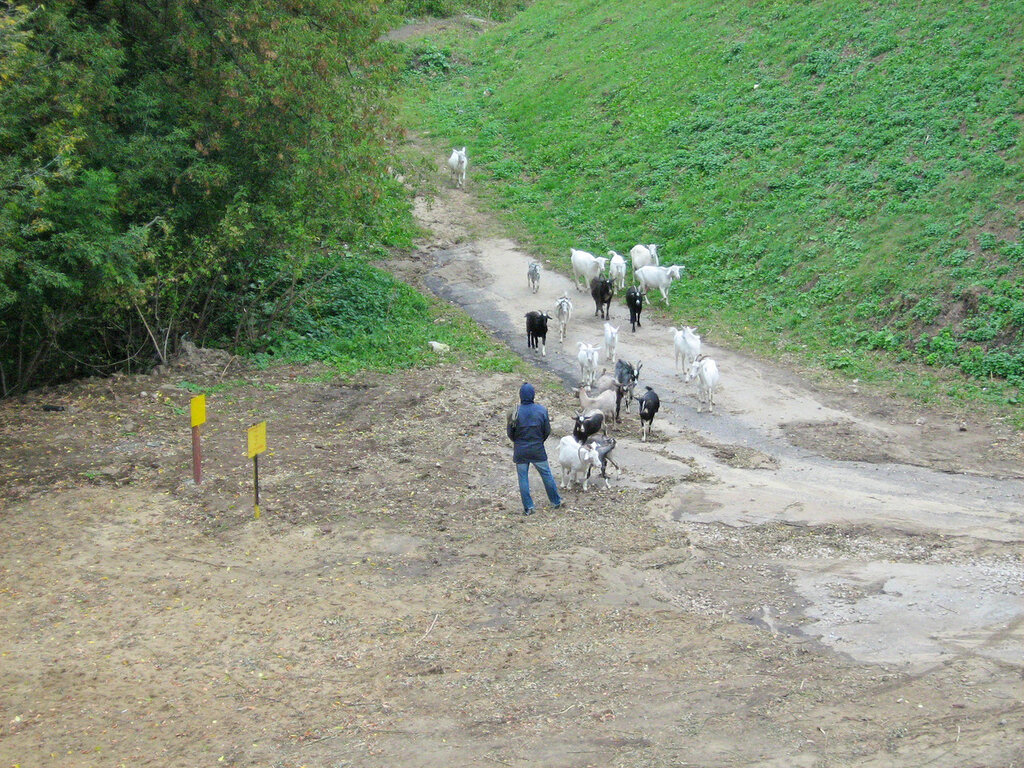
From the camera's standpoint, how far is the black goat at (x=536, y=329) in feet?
64.0

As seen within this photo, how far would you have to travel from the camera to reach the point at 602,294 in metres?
21.9

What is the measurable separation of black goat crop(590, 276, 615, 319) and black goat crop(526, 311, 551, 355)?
7.49ft

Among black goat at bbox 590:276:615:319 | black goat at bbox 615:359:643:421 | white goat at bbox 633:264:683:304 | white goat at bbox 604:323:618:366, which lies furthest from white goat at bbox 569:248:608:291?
black goat at bbox 615:359:643:421

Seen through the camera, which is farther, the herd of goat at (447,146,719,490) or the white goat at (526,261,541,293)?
the white goat at (526,261,541,293)

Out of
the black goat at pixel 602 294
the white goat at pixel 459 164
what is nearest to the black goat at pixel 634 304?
the black goat at pixel 602 294

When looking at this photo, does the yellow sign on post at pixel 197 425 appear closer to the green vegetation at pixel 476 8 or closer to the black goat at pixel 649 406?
the black goat at pixel 649 406

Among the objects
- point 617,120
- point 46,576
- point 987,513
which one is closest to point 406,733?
point 46,576

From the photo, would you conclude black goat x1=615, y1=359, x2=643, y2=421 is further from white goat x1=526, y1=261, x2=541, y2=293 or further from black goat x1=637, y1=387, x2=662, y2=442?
white goat x1=526, y1=261, x2=541, y2=293

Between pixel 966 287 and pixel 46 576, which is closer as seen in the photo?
pixel 46 576

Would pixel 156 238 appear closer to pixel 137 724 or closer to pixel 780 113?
pixel 137 724

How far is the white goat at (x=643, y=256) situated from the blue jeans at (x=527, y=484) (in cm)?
1211

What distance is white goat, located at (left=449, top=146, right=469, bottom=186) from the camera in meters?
31.0

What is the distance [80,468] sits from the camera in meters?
13.4

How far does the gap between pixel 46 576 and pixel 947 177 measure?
19877mm
